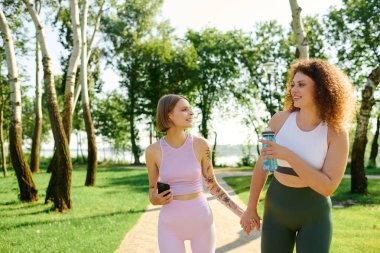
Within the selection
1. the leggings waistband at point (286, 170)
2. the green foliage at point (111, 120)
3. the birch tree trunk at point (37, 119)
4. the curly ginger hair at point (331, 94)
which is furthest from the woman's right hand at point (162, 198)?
the green foliage at point (111, 120)

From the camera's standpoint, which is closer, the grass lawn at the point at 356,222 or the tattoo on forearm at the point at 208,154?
the tattoo on forearm at the point at 208,154

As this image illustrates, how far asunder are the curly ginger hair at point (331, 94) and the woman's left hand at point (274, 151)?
1.35 ft

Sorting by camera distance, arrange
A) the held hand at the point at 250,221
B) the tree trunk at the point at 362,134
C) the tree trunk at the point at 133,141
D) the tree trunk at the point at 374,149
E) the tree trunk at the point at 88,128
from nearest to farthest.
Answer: the held hand at the point at 250,221 → the tree trunk at the point at 362,134 → the tree trunk at the point at 88,128 → the tree trunk at the point at 374,149 → the tree trunk at the point at 133,141

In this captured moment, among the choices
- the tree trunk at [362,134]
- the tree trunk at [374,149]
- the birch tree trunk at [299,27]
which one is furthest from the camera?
the tree trunk at [374,149]

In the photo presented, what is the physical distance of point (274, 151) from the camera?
9.35ft

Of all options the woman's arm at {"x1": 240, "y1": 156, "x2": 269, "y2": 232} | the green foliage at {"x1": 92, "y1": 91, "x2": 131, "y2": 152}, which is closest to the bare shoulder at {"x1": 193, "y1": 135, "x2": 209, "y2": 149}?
the woman's arm at {"x1": 240, "y1": 156, "x2": 269, "y2": 232}

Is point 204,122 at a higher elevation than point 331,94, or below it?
below

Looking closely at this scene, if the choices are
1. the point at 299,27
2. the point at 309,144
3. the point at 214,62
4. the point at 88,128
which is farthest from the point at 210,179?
the point at 214,62

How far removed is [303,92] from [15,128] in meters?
11.4

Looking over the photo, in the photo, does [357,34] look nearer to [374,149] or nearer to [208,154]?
[374,149]

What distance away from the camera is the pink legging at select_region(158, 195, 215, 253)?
341cm

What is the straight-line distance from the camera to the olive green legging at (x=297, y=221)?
2.89 m

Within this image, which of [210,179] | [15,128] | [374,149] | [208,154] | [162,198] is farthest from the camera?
[374,149]

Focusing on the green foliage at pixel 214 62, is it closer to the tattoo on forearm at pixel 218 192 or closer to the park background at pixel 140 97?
the park background at pixel 140 97
